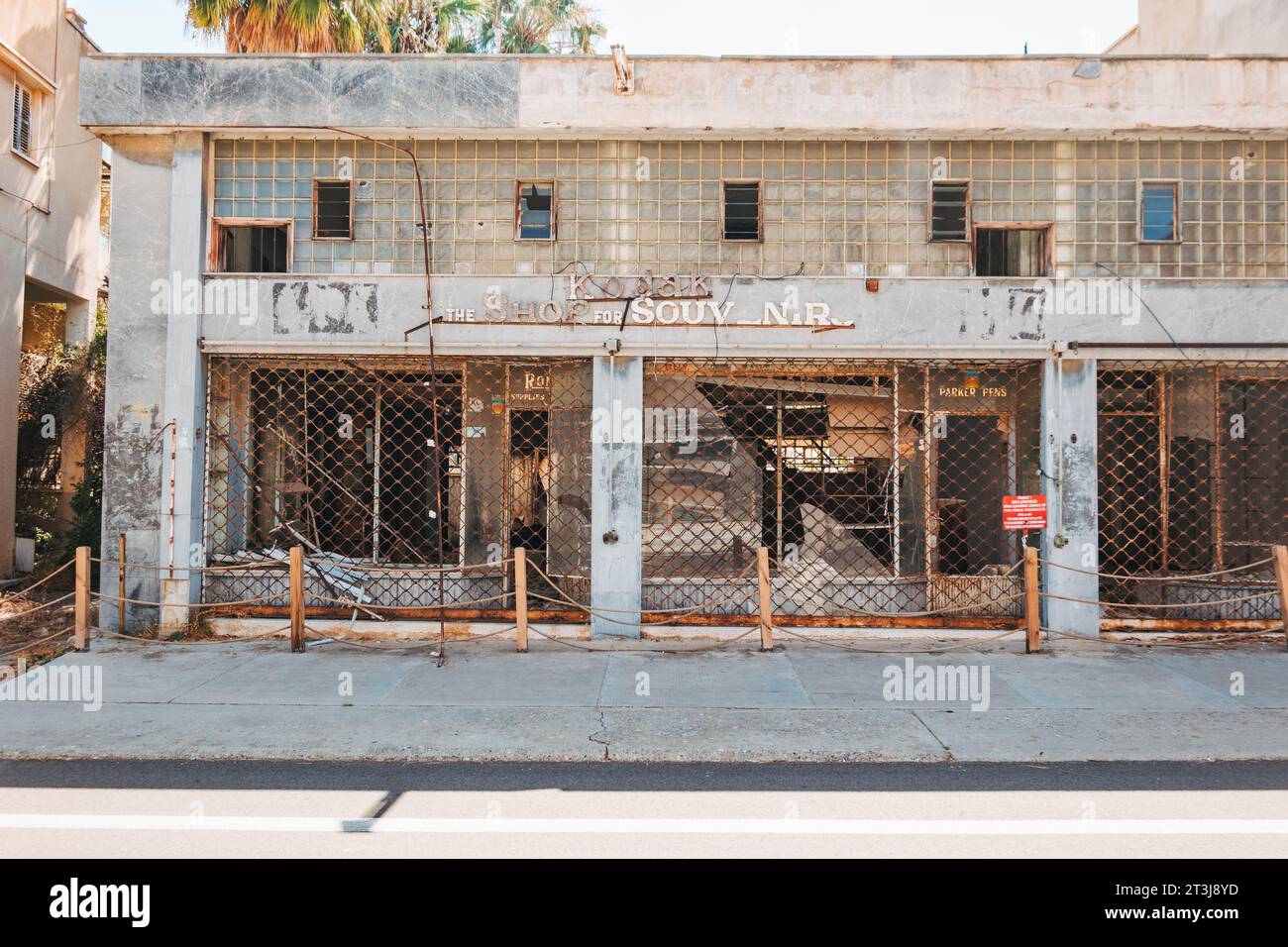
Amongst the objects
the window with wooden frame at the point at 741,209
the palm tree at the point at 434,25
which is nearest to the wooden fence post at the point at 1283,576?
the window with wooden frame at the point at 741,209

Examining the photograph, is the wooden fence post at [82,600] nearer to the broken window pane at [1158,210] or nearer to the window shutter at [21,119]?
the window shutter at [21,119]

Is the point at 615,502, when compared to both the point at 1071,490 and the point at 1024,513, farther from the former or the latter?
the point at 1071,490

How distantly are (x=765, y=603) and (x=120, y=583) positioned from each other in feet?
26.0

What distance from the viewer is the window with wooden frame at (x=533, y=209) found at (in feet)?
36.1

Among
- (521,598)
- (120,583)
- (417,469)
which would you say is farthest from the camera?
(417,469)

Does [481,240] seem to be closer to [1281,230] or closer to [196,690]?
[196,690]

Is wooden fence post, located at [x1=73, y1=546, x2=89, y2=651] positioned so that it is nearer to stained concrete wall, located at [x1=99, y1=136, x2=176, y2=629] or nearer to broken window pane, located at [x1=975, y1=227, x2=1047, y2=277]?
stained concrete wall, located at [x1=99, y1=136, x2=176, y2=629]

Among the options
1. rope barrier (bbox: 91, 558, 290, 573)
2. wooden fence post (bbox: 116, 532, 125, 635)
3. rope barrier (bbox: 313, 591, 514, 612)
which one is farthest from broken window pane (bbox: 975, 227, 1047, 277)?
wooden fence post (bbox: 116, 532, 125, 635)

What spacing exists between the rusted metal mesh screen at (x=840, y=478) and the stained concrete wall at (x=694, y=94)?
10.2 ft

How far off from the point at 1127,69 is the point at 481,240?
330 inches

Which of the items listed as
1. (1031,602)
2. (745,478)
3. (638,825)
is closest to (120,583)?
(745,478)

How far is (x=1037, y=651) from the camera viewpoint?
32.5 ft

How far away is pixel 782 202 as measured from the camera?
10977 mm

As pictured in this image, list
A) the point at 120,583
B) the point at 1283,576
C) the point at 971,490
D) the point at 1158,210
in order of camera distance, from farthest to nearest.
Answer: the point at 971,490 → the point at 1158,210 → the point at 120,583 → the point at 1283,576
